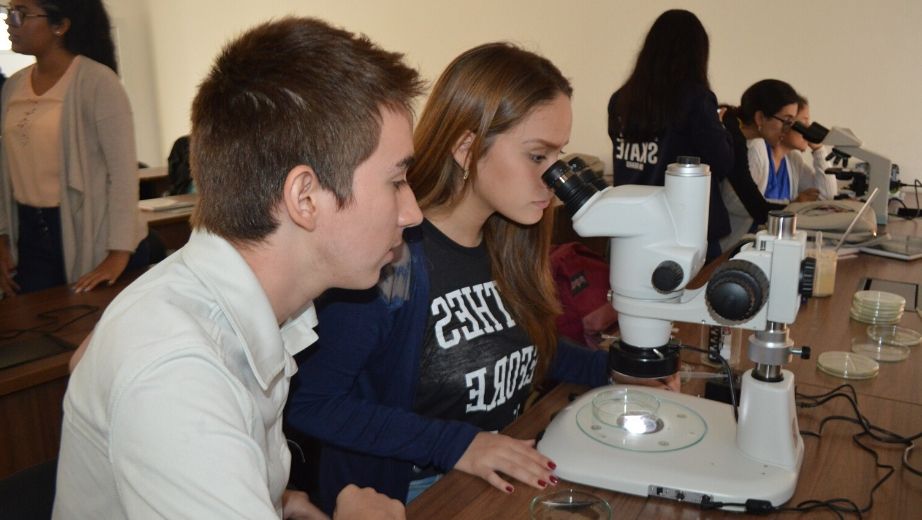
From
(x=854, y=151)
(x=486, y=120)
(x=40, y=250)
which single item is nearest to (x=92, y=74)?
(x=40, y=250)

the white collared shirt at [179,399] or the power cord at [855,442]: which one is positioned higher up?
the white collared shirt at [179,399]

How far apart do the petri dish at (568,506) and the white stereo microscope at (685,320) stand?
39mm

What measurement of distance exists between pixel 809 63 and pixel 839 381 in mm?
3016

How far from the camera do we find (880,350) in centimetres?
142

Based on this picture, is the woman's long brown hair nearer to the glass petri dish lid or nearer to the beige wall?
the glass petri dish lid

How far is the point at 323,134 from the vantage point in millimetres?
796

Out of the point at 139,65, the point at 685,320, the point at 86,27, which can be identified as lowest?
the point at 685,320

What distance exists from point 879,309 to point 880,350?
21 cm

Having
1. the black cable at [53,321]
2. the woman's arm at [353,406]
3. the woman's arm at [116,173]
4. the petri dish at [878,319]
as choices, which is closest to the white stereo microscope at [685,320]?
the woman's arm at [353,406]

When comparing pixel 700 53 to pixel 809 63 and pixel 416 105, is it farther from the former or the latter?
pixel 416 105

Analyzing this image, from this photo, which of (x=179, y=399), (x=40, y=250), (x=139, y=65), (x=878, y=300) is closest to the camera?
(x=179, y=399)

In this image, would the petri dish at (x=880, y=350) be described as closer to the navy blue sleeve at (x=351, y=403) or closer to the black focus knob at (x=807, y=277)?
the black focus knob at (x=807, y=277)

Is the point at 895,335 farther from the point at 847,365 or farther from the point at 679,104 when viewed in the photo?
A: the point at 679,104

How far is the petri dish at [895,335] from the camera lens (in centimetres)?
147
